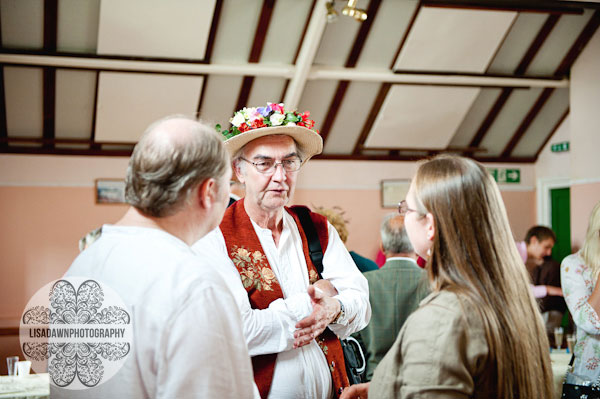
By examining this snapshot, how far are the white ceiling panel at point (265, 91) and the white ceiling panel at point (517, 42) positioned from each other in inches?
115

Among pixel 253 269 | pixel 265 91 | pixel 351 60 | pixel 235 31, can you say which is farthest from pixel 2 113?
pixel 253 269

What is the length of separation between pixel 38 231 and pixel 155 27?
3165 mm

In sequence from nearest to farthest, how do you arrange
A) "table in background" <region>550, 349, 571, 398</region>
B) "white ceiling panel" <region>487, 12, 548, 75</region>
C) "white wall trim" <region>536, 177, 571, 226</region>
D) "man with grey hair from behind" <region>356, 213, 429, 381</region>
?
"man with grey hair from behind" <region>356, 213, 429, 381</region>, "table in background" <region>550, 349, 571, 398</region>, "white ceiling panel" <region>487, 12, 548, 75</region>, "white wall trim" <region>536, 177, 571, 226</region>

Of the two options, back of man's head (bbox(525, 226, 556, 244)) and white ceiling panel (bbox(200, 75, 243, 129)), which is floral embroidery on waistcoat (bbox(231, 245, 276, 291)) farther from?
back of man's head (bbox(525, 226, 556, 244))

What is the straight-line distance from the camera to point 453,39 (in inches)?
282

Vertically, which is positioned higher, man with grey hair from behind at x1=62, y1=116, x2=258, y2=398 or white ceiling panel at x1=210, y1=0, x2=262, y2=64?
white ceiling panel at x1=210, y1=0, x2=262, y2=64

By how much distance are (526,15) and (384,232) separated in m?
5.11

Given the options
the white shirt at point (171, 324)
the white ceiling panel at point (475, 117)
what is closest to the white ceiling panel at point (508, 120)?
the white ceiling panel at point (475, 117)

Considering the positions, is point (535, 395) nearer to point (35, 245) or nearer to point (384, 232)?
point (384, 232)

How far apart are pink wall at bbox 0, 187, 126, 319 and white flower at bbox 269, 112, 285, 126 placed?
5873 mm

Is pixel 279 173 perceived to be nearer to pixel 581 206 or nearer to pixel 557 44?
pixel 581 206

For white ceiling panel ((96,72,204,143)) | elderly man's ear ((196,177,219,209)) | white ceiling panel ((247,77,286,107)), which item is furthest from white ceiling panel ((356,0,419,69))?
elderly man's ear ((196,177,219,209))

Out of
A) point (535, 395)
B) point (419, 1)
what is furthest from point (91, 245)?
point (419, 1)

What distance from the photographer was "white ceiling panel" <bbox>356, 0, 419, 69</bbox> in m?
6.86
